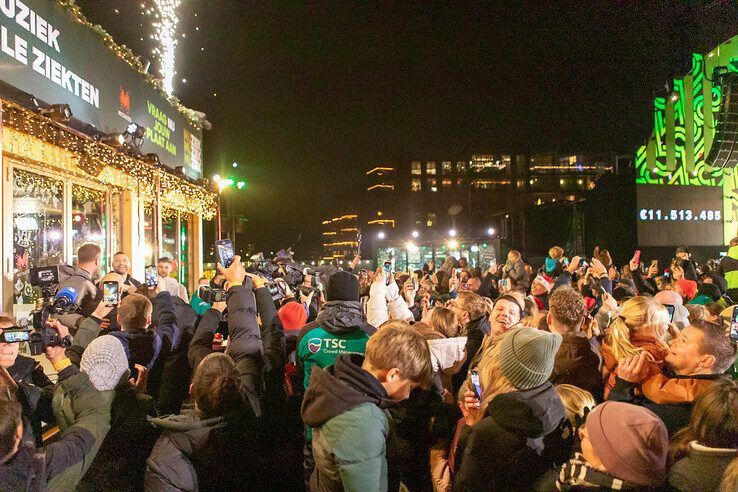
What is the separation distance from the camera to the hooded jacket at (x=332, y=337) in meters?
3.53

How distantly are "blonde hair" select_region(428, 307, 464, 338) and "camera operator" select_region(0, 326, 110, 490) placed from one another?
2.64 metres

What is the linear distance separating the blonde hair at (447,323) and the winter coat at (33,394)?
2.88 meters

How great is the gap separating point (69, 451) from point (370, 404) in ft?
5.05

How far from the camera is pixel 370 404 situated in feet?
6.89

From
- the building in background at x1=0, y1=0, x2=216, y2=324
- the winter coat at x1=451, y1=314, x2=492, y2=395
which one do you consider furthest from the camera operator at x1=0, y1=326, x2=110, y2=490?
the building in background at x1=0, y1=0, x2=216, y2=324

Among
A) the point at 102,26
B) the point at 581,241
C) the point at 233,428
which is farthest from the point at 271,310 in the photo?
the point at 581,241

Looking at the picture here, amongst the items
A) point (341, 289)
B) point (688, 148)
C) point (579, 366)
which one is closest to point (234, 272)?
point (341, 289)

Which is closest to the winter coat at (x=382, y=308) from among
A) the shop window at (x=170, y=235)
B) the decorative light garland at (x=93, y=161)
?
the decorative light garland at (x=93, y=161)

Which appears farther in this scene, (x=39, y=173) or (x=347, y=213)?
(x=347, y=213)

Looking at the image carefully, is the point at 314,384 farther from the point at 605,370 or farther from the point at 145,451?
the point at 605,370

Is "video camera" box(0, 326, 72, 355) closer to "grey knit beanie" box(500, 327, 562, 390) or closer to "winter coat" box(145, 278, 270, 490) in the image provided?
"winter coat" box(145, 278, 270, 490)

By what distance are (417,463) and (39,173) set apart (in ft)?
28.1

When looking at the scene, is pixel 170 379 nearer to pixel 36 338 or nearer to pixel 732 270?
pixel 36 338

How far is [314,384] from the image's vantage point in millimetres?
2186
